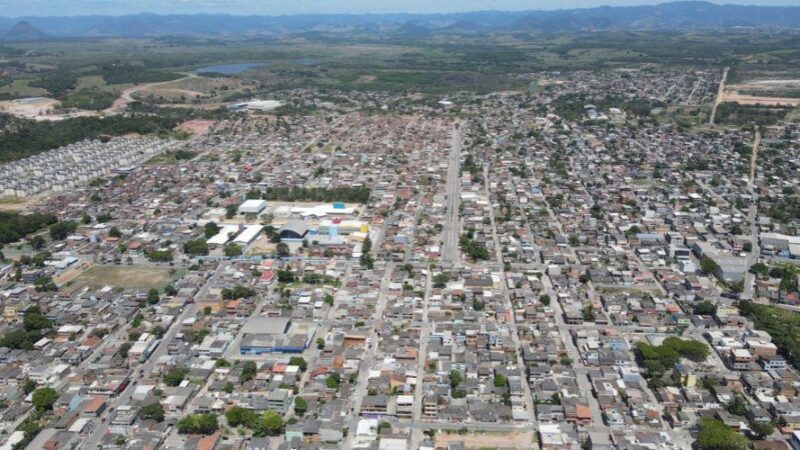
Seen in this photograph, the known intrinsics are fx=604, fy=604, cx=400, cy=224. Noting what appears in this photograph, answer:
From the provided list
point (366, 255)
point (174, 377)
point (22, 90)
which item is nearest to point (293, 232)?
point (366, 255)

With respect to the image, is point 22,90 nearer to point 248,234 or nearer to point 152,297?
point 248,234

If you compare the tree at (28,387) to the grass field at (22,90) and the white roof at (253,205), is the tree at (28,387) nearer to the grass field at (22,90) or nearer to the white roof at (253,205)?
the white roof at (253,205)

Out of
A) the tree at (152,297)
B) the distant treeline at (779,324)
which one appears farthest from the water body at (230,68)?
the distant treeline at (779,324)

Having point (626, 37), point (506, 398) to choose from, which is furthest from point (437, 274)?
point (626, 37)

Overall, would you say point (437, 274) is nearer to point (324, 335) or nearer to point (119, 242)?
point (324, 335)

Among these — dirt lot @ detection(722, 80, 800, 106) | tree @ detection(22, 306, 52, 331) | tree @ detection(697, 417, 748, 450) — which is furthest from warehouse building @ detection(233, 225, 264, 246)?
dirt lot @ detection(722, 80, 800, 106)
